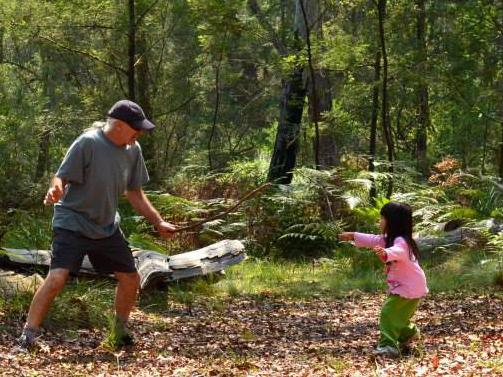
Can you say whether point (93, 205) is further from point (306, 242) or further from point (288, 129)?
point (288, 129)

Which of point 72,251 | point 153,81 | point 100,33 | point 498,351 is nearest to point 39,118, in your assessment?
point 100,33

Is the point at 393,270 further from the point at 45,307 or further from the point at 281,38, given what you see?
the point at 281,38

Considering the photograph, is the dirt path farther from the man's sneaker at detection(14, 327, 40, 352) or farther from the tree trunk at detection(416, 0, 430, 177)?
the tree trunk at detection(416, 0, 430, 177)

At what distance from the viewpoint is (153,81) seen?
790 inches

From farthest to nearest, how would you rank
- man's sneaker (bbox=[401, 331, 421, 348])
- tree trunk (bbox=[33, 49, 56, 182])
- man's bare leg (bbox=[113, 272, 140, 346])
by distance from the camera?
1. tree trunk (bbox=[33, 49, 56, 182])
2. man's bare leg (bbox=[113, 272, 140, 346])
3. man's sneaker (bbox=[401, 331, 421, 348])

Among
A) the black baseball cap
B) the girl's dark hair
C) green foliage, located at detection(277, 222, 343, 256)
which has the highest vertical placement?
the black baseball cap

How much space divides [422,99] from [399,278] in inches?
556

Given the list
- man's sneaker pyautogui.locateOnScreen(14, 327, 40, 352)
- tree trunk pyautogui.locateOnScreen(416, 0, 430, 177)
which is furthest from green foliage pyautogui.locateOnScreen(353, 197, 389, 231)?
man's sneaker pyautogui.locateOnScreen(14, 327, 40, 352)

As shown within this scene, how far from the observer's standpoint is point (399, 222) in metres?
5.88

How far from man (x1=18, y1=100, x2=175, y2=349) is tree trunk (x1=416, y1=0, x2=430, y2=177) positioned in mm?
9633

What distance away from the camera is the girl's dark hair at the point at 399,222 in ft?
19.2

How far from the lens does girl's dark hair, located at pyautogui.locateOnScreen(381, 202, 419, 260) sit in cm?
586

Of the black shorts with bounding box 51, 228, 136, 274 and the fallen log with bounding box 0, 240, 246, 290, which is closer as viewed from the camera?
the black shorts with bounding box 51, 228, 136, 274

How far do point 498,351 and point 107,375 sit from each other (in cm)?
276
